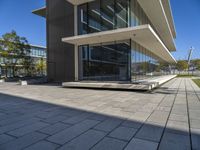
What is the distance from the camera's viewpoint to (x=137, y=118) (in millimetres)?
4711

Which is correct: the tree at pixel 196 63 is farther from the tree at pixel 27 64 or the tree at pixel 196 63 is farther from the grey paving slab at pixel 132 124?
the grey paving slab at pixel 132 124

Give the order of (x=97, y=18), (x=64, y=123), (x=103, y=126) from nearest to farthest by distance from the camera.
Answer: (x=103, y=126)
(x=64, y=123)
(x=97, y=18)

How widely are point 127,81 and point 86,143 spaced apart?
369 inches

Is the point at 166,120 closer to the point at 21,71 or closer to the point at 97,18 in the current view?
the point at 97,18

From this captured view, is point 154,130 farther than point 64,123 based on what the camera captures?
No

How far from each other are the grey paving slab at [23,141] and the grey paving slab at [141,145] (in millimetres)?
1955

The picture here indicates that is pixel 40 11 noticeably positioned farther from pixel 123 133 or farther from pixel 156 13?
pixel 123 133

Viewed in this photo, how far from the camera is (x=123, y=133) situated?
3.60m

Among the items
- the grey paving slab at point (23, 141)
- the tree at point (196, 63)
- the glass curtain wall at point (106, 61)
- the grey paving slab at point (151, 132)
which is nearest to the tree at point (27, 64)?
the glass curtain wall at point (106, 61)

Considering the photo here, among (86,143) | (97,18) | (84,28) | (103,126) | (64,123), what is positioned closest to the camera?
(86,143)

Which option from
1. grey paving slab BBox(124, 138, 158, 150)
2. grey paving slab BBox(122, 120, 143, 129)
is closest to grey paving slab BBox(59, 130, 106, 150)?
grey paving slab BBox(124, 138, 158, 150)

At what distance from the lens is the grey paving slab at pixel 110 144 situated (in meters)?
2.92

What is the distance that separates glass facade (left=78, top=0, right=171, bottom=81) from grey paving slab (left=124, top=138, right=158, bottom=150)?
902 centimetres

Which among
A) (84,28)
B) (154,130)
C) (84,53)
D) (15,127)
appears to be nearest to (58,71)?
(84,53)
